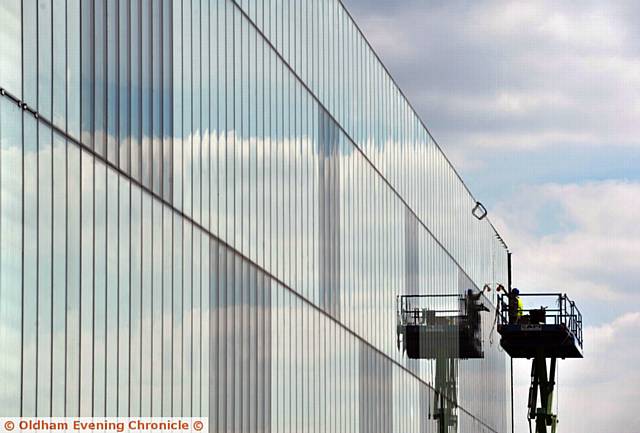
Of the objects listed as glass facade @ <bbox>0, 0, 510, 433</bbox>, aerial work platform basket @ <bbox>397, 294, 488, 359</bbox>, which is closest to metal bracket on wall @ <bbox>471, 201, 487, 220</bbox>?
aerial work platform basket @ <bbox>397, 294, 488, 359</bbox>

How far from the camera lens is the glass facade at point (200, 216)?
18438 mm

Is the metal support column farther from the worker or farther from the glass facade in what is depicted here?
the glass facade

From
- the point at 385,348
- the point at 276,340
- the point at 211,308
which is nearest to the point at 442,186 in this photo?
the point at 385,348

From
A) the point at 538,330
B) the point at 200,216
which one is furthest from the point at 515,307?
the point at 200,216

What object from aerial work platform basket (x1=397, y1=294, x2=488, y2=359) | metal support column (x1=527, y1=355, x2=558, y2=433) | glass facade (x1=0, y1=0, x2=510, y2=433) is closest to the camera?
glass facade (x1=0, y1=0, x2=510, y2=433)

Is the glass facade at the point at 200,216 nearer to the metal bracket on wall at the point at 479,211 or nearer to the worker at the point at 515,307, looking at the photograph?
the worker at the point at 515,307

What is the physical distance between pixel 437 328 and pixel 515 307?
3.38 metres

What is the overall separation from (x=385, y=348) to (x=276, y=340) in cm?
1502

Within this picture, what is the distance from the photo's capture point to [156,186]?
23.2 meters

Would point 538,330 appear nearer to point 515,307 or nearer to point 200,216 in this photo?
point 515,307

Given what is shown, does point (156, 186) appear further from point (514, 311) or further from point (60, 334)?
point (514, 311)

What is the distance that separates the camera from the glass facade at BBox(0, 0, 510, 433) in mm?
18438

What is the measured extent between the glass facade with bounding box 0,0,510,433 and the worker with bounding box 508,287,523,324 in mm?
7518

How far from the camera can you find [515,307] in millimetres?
54656
